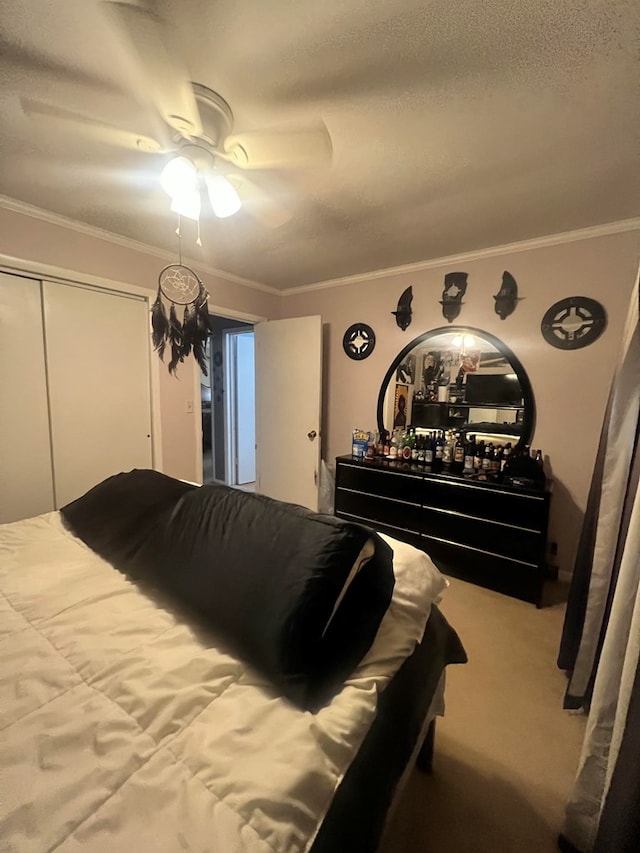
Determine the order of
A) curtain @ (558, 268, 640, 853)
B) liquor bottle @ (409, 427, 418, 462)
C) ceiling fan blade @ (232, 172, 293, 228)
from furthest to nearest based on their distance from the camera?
liquor bottle @ (409, 427, 418, 462) → ceiling fan blade @ (232, 172, 293, 228) → curtain @ (558, 268, 640, 853)

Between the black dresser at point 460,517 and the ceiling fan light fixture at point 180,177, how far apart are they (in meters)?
2.16

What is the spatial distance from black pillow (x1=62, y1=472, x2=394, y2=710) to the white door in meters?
2.17

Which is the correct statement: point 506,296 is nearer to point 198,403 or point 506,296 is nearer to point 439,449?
point 439,449

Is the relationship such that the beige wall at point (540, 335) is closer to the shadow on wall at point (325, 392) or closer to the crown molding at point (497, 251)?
the crown molding at point (497, 251)

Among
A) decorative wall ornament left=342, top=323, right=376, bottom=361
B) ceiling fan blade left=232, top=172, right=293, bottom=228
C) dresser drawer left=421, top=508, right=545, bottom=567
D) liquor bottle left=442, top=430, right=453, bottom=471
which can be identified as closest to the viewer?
ceiling fan blade left=232, top=172, right=293, bottom=228

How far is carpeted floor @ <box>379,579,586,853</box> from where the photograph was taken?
1.09 metres

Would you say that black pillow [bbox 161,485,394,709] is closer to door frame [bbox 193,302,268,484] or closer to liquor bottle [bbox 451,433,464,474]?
liquor bottle [bbox 451,433,464,474]

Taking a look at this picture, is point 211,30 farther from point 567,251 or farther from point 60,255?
point 567,251

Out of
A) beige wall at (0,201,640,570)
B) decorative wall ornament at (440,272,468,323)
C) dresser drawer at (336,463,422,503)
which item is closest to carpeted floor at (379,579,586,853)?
dresser drawer at (336,463,422,503)

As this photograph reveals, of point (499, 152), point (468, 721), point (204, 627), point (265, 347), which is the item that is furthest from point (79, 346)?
point (468, 721)

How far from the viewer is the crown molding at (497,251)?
2.21m

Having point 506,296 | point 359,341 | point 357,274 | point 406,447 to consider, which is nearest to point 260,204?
point 357,274

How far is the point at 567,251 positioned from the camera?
7.82 ft

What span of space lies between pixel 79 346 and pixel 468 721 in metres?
3.08
